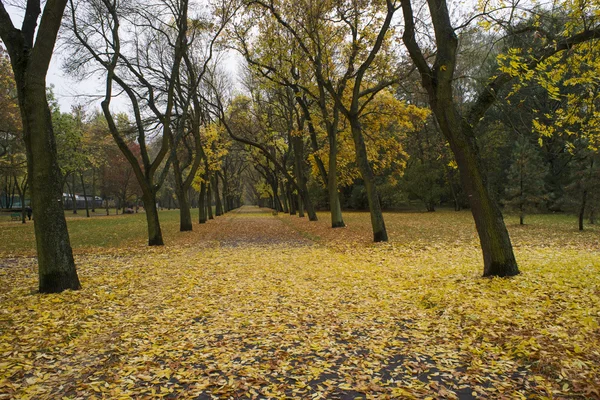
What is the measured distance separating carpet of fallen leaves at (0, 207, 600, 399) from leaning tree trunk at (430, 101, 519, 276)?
0.35 metres

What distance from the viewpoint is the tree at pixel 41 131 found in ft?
20.0

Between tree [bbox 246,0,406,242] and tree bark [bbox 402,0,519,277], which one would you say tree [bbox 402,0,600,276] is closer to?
tree bark [bbox 402,0,519,277]

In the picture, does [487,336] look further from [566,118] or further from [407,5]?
[407,5]

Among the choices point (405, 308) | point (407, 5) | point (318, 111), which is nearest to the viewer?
point (405, 308)

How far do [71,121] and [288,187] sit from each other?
19.1m

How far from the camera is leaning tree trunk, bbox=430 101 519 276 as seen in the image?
20.8 ft

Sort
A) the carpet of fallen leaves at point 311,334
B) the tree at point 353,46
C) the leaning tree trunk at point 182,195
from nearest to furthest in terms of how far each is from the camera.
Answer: the carpet of fallen leaves at point 311,334 < the tree at point 353,46 < the leaning tree trunk at point 182,195

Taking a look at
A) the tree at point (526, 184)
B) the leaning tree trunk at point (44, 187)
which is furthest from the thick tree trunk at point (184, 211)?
the tree at point (526, 184)

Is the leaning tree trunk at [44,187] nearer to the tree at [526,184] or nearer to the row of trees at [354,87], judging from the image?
the row of trees at [354,87]

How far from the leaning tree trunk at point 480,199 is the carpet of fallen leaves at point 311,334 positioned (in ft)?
1.16

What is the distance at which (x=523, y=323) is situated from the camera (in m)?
4.34

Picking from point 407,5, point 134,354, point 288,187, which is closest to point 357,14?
point 407,5

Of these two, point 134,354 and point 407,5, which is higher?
point 407,5

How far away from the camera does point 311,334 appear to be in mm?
4547
